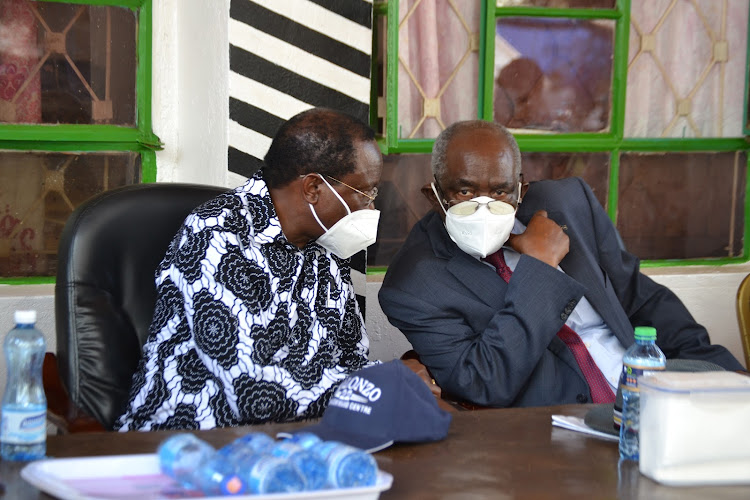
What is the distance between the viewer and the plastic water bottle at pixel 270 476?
1.18m

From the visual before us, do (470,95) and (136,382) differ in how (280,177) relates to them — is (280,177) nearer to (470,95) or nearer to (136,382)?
(136,382)

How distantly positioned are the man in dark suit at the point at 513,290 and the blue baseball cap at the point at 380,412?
2.55 feet

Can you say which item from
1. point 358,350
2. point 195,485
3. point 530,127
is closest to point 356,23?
point 530,127

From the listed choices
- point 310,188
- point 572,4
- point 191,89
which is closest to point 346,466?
point 310,188

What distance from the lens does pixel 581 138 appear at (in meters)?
3.64

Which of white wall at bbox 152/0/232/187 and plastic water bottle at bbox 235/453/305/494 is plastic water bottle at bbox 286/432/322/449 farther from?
white wall at bbox 152/0/232/187

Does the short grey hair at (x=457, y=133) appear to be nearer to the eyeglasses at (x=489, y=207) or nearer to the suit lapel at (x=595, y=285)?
the eyeglasses at (x=489, y=207)

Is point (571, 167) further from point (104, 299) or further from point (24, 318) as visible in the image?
point (24, 318)

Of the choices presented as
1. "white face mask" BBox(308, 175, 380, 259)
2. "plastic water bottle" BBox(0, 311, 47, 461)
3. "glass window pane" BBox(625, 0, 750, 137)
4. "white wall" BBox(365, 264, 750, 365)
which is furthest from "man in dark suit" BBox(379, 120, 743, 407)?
"plastic water bottle" BBox(0, 311, 47, 461)

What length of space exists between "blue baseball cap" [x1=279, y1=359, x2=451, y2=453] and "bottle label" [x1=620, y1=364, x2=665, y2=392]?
35 cm

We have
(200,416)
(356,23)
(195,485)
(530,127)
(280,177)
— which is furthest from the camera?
(530,127)

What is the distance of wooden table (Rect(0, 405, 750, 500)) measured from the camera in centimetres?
136

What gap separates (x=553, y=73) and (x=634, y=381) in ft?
7.22

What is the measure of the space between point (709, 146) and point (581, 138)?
600mm
